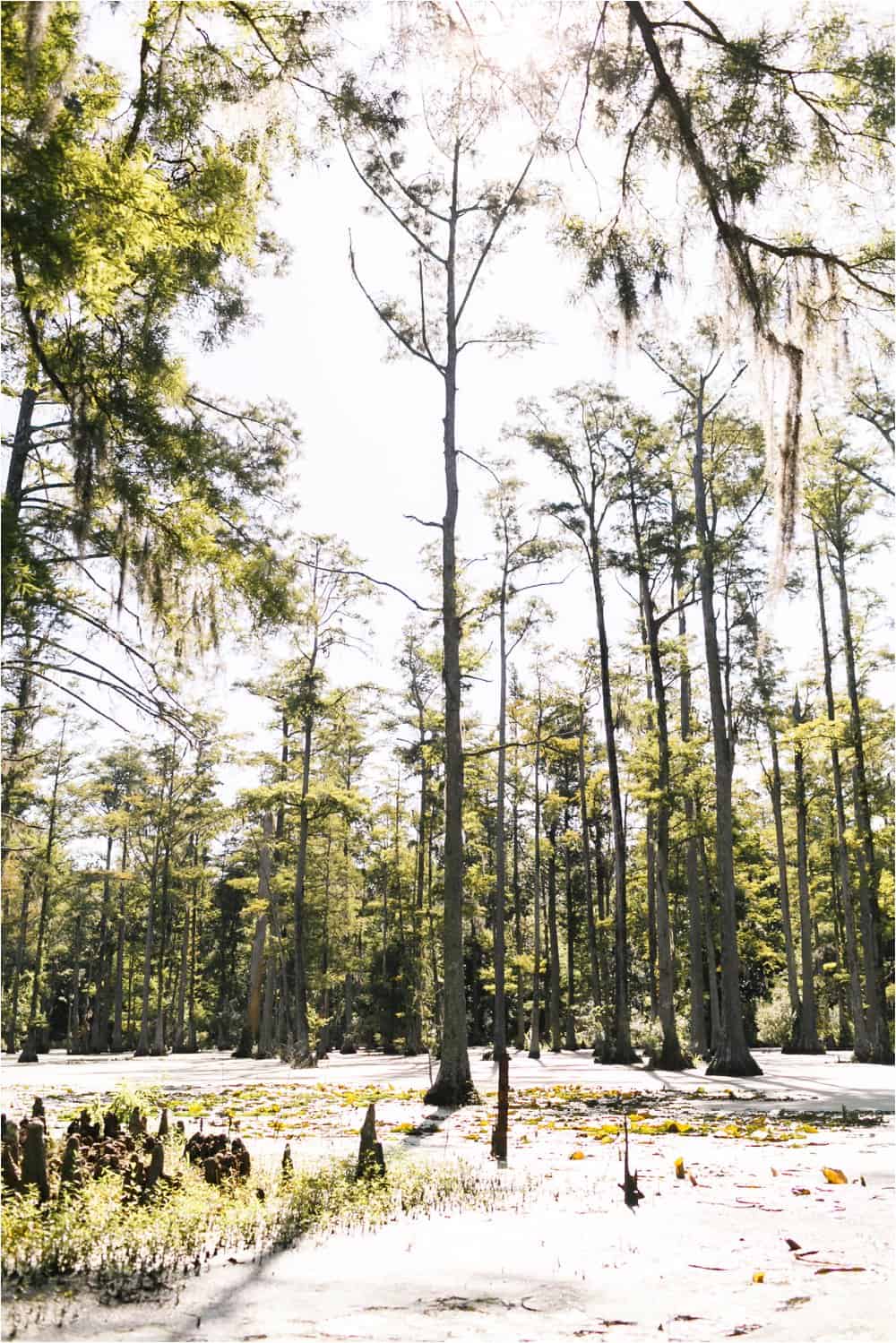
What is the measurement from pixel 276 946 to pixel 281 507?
2049cm

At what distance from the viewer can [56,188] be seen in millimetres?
4383

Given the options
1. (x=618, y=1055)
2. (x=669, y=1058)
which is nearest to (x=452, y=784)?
(x=669, y=1058)

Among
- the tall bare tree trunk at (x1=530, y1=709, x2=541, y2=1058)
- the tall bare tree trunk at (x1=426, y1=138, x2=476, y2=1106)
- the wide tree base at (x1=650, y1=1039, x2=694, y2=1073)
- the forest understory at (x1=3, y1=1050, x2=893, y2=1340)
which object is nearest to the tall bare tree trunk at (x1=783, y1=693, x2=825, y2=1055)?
the wide tree base at (x1=650, y1=1039, x2=694, y2=1073)

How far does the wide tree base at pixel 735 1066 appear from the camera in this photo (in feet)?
52.9

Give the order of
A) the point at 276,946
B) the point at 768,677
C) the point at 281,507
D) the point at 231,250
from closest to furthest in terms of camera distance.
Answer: the point at 231,250, the point at 281,507, the point at 768,677, the point at 276,946

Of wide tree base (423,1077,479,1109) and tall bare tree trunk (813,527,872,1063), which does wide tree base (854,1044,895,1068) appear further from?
wide tree base (423,1077,479,1109)

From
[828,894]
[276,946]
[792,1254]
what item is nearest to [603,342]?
[792,1254]

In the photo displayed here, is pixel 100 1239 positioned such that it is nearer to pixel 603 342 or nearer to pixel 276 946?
pixel 603 342

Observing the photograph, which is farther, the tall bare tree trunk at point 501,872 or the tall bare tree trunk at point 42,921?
the tall bare tree trunk at point 42,921

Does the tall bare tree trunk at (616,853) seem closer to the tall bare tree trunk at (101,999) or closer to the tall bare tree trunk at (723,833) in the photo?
the tall bare tree trunk at (723,833)

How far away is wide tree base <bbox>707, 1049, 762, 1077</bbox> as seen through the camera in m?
16.1

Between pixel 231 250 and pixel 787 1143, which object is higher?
pixel 231 250

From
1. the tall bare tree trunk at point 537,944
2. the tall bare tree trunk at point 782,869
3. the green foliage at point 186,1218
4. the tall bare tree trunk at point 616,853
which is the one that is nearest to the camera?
the green foliage at point 186,1218

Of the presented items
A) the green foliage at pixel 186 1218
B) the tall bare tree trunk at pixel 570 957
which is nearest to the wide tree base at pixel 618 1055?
the tall bare tree trunk at pixel 570 957
